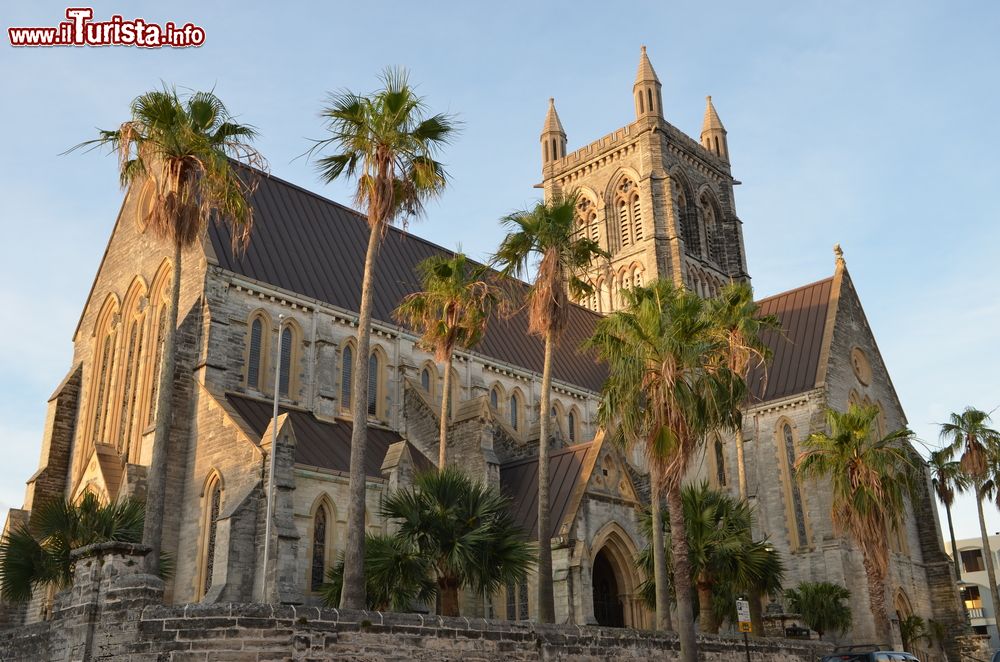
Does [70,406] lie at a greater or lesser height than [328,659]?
greater

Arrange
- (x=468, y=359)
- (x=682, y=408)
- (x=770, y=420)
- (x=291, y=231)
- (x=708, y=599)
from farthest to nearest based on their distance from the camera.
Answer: (x=770, y=420) < (x=468, y=359) < (x=291, y=231) < (x=708, y=599) < (x=682, y=408)

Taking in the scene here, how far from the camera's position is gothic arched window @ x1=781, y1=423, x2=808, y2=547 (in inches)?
1629

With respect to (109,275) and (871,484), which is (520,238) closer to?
(871,484)

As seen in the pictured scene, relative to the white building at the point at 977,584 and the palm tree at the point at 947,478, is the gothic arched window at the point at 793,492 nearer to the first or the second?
the palm tree at the point at 947,478

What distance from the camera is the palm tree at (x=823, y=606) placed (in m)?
37.1

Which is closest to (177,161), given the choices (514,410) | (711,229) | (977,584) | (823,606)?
(514,410)

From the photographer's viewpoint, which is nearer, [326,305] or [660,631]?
[660,631]

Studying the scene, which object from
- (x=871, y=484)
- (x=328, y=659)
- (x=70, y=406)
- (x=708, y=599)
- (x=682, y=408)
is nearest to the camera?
(x=328, y=659)

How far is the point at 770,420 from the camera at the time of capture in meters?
44.0

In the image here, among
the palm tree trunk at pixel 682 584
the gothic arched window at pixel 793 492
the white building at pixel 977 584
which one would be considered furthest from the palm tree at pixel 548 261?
the white building at pixel 977 584

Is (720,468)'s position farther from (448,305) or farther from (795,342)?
(448,305)

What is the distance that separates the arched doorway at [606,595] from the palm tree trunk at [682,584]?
8.94 m

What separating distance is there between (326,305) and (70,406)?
32.5 feet

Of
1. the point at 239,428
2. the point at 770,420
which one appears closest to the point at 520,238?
the point at 239,428
